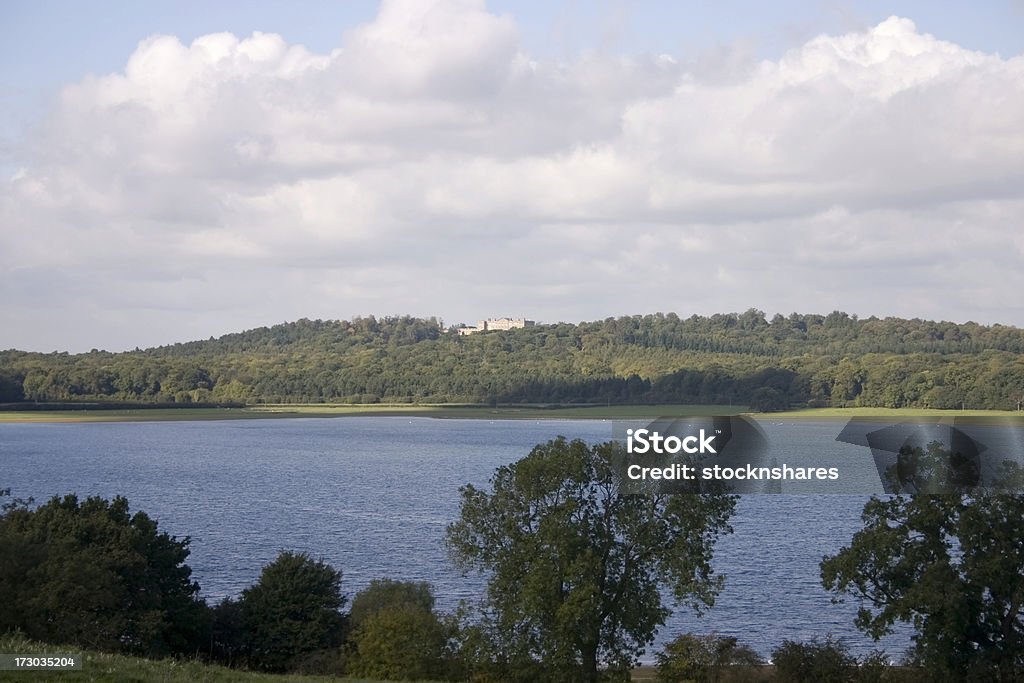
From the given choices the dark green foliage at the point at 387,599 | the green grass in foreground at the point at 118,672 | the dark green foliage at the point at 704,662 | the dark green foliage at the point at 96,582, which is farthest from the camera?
the dark green foliage at the point at 387,599

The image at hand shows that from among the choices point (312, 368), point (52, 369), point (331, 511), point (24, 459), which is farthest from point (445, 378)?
point (331, 511)

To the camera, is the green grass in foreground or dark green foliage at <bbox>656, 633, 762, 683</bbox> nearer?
the green grass in foreground

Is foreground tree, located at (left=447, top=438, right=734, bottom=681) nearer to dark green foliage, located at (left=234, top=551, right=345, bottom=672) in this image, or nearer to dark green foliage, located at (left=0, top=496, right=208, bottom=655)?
dark green foliage, located at (left=234, top=551, right=345, bottom=672)

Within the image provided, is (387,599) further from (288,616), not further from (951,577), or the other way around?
(951,577)

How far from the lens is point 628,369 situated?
136750 millimetres

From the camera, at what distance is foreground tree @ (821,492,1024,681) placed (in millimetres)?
19328

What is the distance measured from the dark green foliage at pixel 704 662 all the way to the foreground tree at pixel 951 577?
2.70 metres

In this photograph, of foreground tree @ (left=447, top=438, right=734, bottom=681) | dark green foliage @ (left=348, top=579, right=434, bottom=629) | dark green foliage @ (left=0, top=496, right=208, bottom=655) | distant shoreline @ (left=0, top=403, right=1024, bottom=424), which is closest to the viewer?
foreground tree @ (left=447, top=438, right=734, bottom=681)

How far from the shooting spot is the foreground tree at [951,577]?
63.4 feet

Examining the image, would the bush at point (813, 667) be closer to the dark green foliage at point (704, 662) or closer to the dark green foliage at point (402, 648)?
the dark green foliage at point (704, 662)

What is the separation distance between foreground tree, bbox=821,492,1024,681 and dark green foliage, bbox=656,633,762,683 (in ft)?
8.87

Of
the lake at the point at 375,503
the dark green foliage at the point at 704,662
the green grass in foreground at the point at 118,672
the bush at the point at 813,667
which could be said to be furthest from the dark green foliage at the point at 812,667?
the green grass in foreground at the point at 118,672

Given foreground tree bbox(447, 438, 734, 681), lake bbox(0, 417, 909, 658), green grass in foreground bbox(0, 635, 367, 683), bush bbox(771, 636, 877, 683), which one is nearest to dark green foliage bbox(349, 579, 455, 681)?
foreground tree bbox(447, 438, 734, 681)

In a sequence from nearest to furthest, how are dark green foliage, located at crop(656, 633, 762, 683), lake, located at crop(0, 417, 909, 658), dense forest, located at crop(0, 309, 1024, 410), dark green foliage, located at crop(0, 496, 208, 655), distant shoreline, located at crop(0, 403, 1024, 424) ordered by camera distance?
dark green foliage, located at crop(0, 496, 208, 655), dark green foliage, located at crop(656, 633, 762, 683), lake, located at crop(0, 417, 909, 658), distant shoreline, located at crop(0, 403, 1024, 424), dense forest, located at crop(0, 309, 1024, 410)
